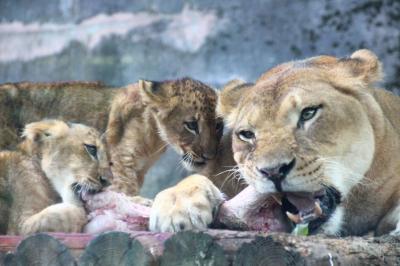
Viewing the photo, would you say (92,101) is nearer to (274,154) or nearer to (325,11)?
(325,11)

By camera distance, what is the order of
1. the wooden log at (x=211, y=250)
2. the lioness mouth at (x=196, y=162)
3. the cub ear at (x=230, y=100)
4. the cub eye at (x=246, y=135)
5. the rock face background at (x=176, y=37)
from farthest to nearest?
the rock face background at (x=176, y=37) < the lioness mouth at (x=196, y=162) < the cub ear at (x=230, y=100) < the cub eye at (x=246, y=135) < the wooden log at (x=211, y=250)

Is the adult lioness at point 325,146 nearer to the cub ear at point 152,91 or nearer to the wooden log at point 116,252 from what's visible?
the wooden log at point 116,252

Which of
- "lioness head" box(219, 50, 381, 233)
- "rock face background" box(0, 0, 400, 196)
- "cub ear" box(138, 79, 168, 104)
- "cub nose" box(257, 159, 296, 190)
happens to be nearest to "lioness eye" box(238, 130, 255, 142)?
"lioness head" box(219, 50, 381, 233)

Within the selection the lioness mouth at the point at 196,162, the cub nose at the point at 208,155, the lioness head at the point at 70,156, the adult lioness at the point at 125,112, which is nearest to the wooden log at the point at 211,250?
the lioness head at the point at 70,156

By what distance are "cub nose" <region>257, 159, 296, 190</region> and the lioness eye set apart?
1.02ft

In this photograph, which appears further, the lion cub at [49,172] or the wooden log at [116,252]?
the lion cub at [49,172]

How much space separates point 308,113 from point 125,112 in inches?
78.9

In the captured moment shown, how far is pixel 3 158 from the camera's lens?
12.7 feet

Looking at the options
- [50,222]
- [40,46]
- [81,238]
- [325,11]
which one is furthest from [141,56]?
[81,238]

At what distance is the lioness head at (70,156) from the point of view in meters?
3.78

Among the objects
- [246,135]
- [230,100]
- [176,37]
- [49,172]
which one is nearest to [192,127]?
[230,100]

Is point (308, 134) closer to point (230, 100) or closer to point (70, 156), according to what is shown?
point (230, 100)

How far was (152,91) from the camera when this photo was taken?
5.11m

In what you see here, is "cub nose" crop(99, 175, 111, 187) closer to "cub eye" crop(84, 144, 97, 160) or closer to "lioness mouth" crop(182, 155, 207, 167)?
"cub eye" crop(84, 144, 97, 160)
